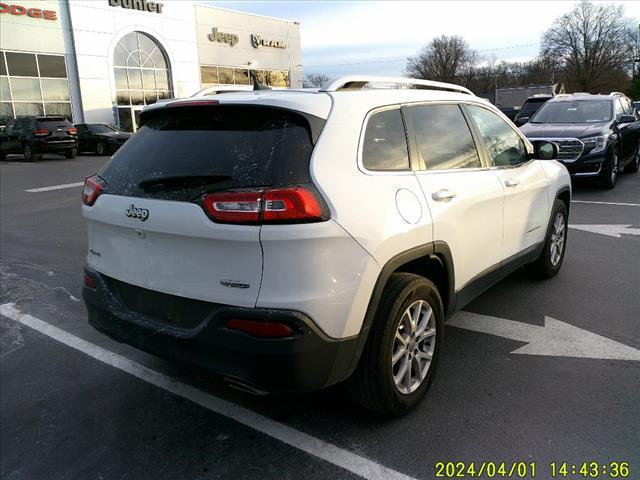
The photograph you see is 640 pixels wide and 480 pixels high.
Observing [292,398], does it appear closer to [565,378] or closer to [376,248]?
[376,248]

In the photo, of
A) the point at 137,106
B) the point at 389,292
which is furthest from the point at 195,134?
the point at 137,106

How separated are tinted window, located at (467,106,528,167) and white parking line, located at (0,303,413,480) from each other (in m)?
2.37

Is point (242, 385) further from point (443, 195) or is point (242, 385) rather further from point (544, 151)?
point (544, 151)

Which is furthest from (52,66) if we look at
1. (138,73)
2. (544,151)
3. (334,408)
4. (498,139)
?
(334,408)

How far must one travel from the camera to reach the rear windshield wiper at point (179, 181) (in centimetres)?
252

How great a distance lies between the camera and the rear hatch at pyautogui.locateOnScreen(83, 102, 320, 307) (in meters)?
2.41

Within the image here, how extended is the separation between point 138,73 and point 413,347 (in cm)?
3255

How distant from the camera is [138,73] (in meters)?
31.7

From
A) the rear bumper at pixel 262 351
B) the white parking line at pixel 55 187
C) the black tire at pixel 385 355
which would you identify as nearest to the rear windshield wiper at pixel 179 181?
the rear bumper at pixel 262 351

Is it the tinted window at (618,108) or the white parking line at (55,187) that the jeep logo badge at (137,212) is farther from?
the white parking line at (55,187)

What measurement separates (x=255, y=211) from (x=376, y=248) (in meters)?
0.62

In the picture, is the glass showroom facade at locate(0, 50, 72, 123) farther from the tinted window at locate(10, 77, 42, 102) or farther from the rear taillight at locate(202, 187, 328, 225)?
the rear taillight at locate(202, 187, 328, 225)

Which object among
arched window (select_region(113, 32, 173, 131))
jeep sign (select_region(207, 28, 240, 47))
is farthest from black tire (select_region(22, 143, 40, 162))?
jeep sign (select_region(207, 28, 240, 47))

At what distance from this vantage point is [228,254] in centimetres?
241
